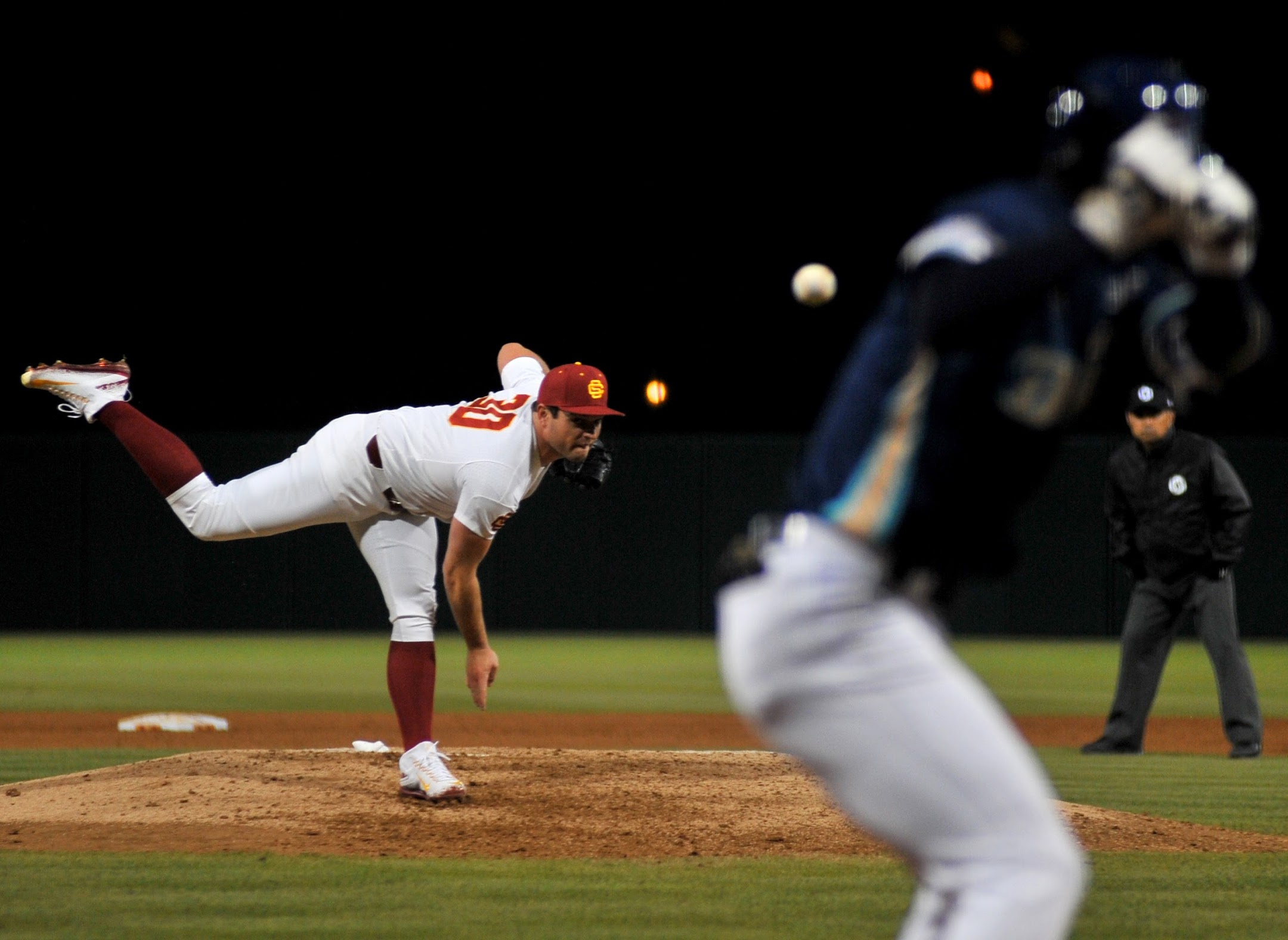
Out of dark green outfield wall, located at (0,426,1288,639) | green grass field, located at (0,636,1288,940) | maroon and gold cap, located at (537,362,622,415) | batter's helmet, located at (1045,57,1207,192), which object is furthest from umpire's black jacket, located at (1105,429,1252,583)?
dark green outfield wall, located at (0,426,1288,639)

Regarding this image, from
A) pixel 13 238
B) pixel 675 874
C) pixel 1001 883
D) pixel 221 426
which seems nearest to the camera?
pixel 1001 883

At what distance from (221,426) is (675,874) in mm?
21290

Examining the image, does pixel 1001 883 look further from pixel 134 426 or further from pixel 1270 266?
pixel 1270 266

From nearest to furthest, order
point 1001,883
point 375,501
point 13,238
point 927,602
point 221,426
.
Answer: point 1001,883 → point 927,602 → point 375,501 → point 13,238 → point 221,426

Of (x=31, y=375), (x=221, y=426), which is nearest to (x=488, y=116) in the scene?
(x=221, y=426)

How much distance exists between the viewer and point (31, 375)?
6.88m

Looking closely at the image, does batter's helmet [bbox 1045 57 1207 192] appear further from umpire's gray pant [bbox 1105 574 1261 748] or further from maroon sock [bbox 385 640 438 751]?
umpire's gray pant [bbox 1105 574 1261 748]

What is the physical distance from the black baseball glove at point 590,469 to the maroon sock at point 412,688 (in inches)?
37.2

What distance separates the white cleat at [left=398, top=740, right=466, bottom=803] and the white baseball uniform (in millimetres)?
479

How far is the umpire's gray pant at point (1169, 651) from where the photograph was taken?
385 inches

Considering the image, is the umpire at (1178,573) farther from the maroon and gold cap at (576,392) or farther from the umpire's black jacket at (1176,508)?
the maroon and gold cap at (576,392)

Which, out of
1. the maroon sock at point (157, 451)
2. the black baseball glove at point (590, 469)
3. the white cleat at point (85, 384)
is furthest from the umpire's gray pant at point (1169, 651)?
the white cleat at point (85, 384)

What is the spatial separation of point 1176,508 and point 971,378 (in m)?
8.00

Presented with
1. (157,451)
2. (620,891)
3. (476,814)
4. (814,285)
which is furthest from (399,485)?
(814,285)
